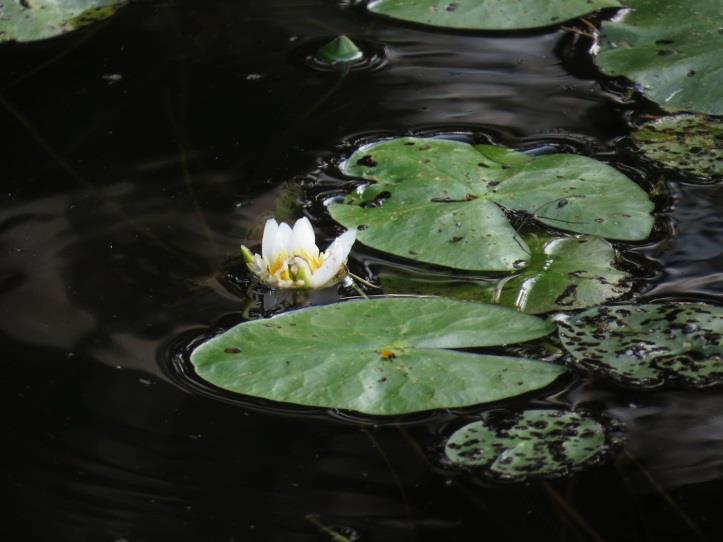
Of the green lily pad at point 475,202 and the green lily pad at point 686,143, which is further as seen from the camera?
the green lily pad at point 686,143

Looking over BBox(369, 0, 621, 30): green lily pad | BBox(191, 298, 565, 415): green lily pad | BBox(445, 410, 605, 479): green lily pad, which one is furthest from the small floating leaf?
BBox(445, 410, 605, 479): green lily pad

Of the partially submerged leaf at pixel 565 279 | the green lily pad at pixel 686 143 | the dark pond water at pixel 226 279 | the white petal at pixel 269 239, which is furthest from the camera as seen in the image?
the green lily pad at pixel 686 143

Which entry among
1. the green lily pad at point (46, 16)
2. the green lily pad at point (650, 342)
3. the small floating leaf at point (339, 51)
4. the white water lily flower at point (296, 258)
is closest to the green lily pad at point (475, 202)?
the white water lily flower at point (296, 258)

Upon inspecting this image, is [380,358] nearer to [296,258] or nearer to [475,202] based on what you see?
[296,258]

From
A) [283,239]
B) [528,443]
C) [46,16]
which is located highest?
[46,16]

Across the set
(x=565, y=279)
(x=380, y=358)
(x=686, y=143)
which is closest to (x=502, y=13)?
(x=686, y=143)

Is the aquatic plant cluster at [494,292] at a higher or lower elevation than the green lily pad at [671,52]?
lower

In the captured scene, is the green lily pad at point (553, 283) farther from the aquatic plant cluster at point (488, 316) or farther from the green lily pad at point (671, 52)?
the green lily pad at point (671, 52)

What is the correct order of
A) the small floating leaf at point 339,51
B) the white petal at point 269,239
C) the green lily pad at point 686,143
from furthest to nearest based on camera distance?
the small floating leaf at point 339,51
the green lily pad at point 686,143
the white petal at point 269,239
